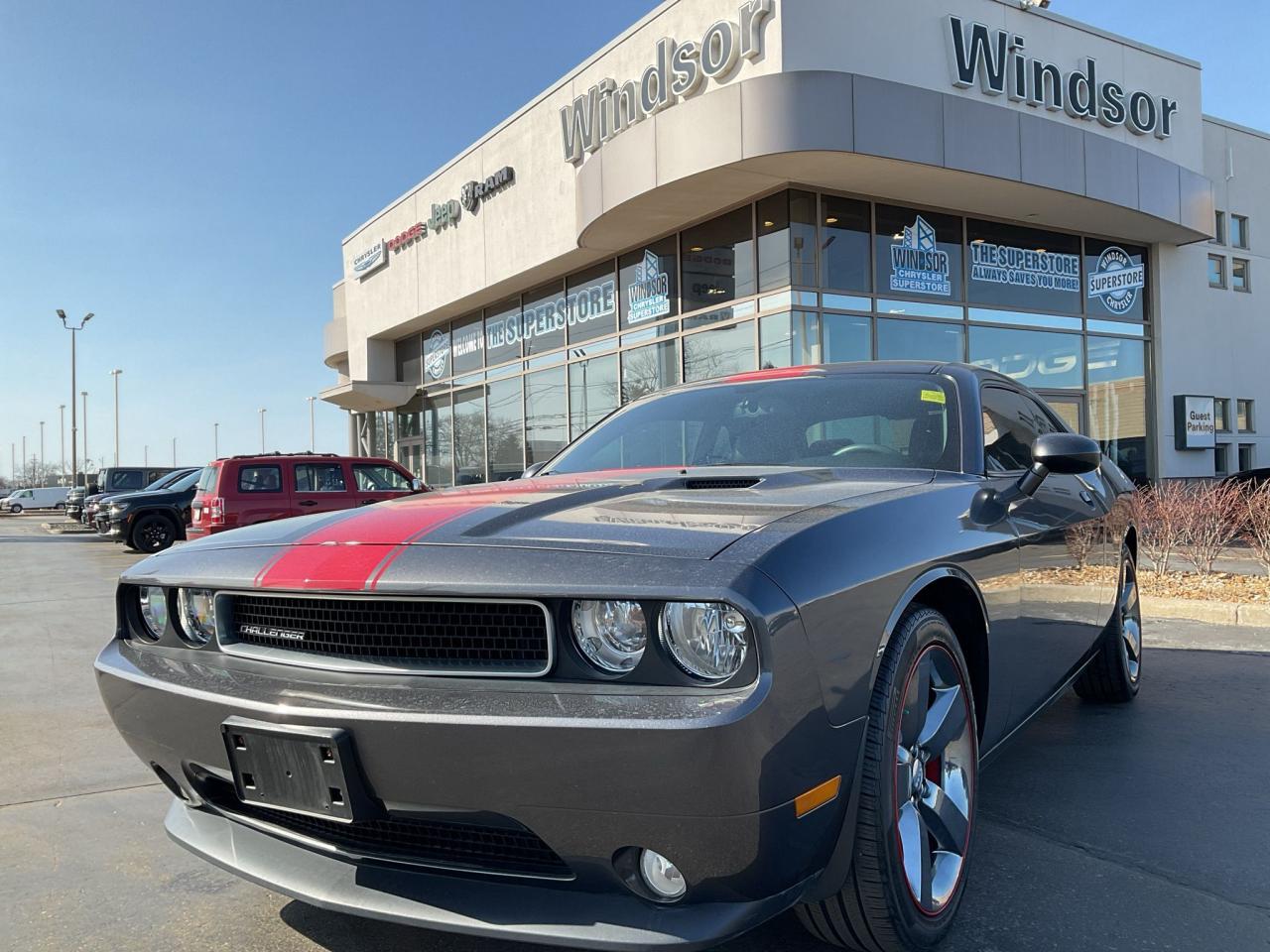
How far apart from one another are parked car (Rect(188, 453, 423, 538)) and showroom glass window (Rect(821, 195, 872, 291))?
6.35m

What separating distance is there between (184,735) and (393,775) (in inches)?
25.8

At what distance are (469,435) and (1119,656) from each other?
17.6 meters

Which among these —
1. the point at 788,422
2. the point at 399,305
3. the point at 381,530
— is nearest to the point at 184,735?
the point at 381,530

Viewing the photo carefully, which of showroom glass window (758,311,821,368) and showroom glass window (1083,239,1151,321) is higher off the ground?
showroom glass window (1083,239,1151,321)

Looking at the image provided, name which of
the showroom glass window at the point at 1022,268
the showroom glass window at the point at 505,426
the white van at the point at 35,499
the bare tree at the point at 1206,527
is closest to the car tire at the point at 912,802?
the bare tree at the point at 1206,527

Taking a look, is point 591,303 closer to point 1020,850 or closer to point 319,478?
point 319,478

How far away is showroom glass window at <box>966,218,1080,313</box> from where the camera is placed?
14.6m

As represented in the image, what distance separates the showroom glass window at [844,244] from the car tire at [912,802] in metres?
11.3

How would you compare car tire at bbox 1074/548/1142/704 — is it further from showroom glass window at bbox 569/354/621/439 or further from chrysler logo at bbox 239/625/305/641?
showroom glass window at bbox 569/354/621/439

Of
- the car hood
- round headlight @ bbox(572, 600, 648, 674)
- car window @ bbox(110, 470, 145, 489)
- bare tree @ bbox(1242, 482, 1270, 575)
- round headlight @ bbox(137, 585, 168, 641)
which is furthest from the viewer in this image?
car window @ bbox(110, 470, 145, 489)

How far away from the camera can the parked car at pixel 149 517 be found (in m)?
16.6

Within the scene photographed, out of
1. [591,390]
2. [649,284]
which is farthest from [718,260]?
[591,390]

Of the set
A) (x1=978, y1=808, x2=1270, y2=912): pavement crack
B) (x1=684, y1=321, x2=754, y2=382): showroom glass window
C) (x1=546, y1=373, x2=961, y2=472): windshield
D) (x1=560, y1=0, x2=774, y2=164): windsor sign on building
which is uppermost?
(x1=560, y1=0, x2=774, y2=164): windsor sign on building

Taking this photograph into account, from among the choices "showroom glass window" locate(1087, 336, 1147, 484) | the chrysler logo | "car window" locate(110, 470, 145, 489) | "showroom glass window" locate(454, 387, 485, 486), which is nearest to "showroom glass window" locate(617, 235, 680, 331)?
"showroom glass window" locate(454, 387, 485, 486)
